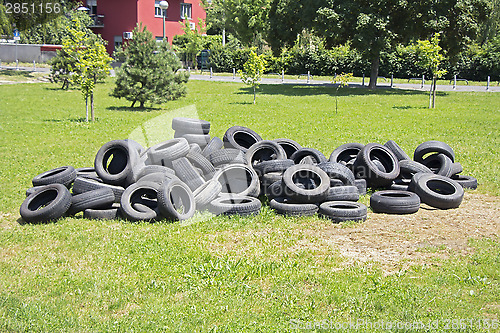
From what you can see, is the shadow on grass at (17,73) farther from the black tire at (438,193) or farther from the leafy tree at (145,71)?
the black tire at (438,193)

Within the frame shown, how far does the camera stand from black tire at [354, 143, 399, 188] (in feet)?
33.2

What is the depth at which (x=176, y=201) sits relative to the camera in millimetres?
9094

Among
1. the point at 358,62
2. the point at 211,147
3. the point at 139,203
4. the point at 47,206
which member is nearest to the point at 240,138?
the point at 211,147

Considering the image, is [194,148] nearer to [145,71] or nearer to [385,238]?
[385,238]

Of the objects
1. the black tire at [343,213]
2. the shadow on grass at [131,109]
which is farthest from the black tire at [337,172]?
the shadow on grass at [131,109]

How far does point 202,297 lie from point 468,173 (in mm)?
8980

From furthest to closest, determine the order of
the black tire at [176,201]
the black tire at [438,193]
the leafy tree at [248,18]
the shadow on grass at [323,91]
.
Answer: the leafy tree at [248,18] → the shadow on grass at [323,91] → the black tire at [438,193] → the black tire at [176,201]

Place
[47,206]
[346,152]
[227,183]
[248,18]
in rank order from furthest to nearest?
1. [248,18]
2. [346,152]
3. [227,183]
4. [47,206]

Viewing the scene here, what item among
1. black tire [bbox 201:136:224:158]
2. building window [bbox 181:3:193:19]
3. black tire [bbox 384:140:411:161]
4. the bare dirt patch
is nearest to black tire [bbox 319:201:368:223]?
the bare dirt patch

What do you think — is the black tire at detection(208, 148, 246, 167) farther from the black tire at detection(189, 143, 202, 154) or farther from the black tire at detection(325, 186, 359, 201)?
the black tire at detection(325, 186, 359, 201)

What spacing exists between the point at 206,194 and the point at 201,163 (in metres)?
1.03

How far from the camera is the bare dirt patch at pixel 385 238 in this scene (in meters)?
7.24

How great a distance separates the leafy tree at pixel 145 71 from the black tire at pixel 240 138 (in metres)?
13.3

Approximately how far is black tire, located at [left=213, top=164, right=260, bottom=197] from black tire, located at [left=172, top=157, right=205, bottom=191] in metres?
0.35
